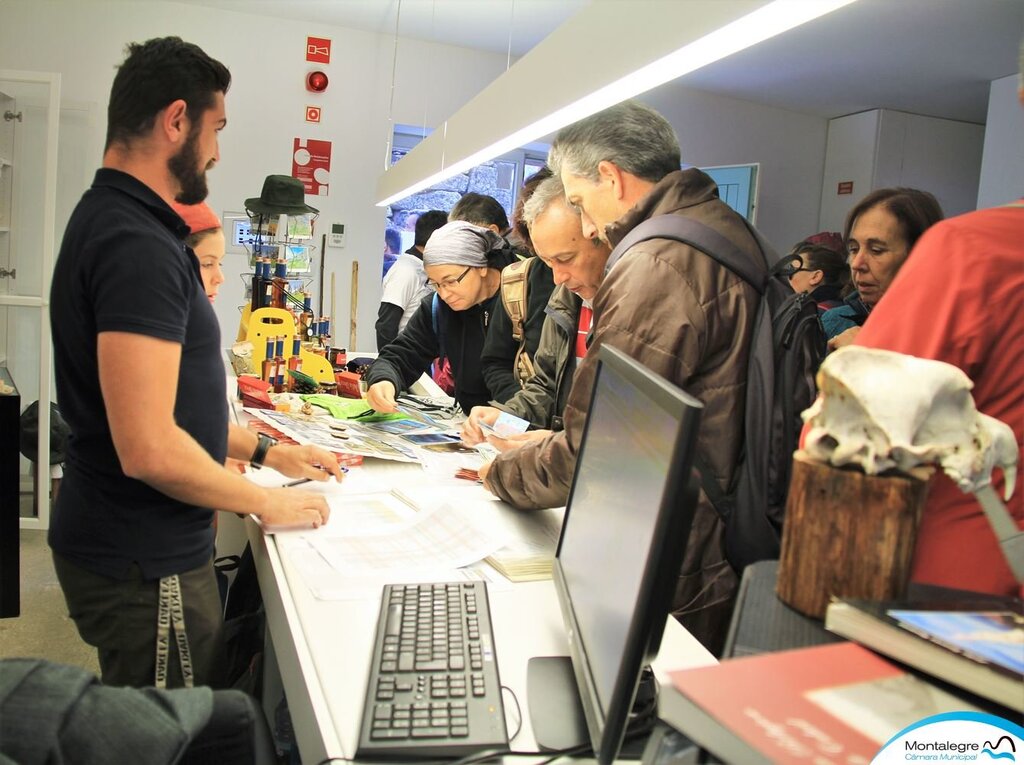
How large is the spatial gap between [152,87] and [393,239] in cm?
546

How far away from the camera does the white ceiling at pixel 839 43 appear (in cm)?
473

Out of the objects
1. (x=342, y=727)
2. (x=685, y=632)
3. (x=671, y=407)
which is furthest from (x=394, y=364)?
(x=671, y=407)

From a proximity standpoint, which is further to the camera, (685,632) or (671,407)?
(685,632)

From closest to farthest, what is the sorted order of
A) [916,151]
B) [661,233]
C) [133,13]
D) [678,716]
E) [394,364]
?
1. [678,716]
2. [661,233]
3. [394,364]
4. [133,13]
5. [916,151]

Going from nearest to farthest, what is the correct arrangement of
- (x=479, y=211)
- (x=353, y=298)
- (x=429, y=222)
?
(x=479, y=211) < (x=429, y=222) < (x=353, y=298)

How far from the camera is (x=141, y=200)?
1.31 meters

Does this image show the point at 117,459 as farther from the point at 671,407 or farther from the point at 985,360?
the point at 985,360

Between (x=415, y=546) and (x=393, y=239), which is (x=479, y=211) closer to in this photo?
(x=415, y=546)

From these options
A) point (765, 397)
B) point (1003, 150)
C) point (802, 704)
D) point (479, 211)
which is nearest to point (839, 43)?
point (1003, 150)

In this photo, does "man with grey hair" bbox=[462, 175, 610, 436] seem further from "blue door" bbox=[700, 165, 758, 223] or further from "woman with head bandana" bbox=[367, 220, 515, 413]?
"blue door" bbox=[700, 165, 758, 223]

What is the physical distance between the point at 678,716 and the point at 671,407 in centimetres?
25

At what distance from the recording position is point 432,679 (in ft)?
3.27

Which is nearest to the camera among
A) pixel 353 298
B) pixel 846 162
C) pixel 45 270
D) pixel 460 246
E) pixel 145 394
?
pixel 145 394

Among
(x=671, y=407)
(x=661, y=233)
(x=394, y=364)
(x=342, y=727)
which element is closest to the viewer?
(x=671, y=407)
